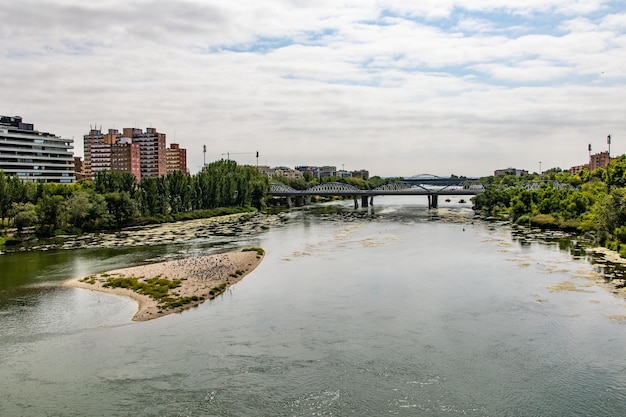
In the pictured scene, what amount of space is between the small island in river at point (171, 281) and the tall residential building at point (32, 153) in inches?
1969

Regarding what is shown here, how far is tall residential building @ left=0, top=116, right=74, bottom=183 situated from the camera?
74375 millimetres

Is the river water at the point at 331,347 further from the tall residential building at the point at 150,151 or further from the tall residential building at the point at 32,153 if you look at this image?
the tall residential building at the point at 150,151

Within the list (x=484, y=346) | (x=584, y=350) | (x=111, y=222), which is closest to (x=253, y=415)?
(x=484, y=346)

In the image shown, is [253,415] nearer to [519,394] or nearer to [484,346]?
[519,394]

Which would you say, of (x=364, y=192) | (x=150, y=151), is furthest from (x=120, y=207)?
(x=150, y=151)

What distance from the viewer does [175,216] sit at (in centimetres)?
6312

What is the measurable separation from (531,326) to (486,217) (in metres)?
51.8

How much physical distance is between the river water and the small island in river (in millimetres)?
884

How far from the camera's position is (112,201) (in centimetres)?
5381

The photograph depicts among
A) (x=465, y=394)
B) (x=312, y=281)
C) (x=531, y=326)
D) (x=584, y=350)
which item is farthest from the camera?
(x=312, y=281)

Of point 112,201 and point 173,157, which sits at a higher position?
point 173,157

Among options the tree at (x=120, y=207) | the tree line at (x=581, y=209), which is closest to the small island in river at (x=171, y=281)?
the tree at (x=120, y=207)

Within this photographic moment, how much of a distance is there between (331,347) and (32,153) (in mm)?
74081

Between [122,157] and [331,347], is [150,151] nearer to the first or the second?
[122,157]
